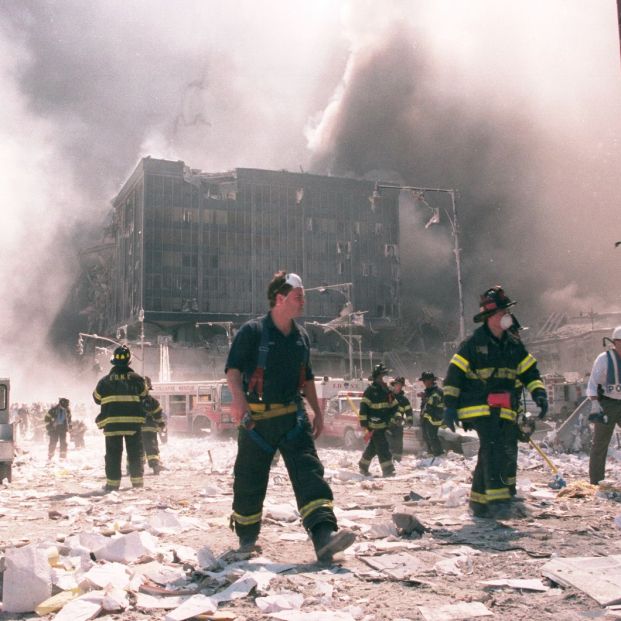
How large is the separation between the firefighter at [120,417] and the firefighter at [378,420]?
3442mm

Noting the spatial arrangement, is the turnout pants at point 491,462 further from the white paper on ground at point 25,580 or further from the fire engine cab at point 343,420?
the fire engine cab at point 343,420

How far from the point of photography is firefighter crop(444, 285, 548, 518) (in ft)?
20.4

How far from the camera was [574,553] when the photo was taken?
4.62 meters

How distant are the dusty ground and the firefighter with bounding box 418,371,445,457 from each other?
2.49 meters

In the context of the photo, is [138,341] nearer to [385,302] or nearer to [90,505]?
[385,302]

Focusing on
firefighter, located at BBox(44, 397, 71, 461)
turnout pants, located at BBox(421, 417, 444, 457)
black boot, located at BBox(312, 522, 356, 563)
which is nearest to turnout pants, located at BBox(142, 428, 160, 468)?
turnout pants, located at BBox(421, 417, 444, 457)

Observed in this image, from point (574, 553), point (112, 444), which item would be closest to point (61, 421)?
point (112, 444)

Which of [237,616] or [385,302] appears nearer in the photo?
[237,616]

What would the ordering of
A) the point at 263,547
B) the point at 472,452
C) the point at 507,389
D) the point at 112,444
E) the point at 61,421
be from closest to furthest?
the point at 263,547
the point at 507,389
the point at 112,444
the point at 472,452
the point at 61,421

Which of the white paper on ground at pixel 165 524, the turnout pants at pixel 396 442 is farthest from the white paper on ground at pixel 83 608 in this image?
the turnout pants at pixel 396 442

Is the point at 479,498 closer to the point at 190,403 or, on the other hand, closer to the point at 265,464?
the point at 265,464

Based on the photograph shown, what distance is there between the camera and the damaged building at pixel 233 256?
7562 cm

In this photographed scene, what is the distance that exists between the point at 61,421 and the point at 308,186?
2677 inches

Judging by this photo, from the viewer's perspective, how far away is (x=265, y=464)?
16.5ft
